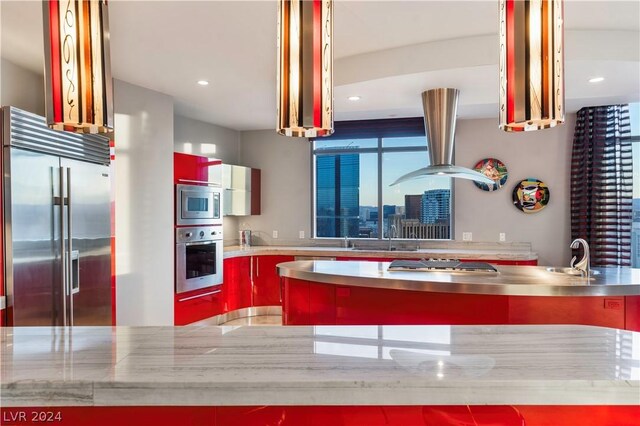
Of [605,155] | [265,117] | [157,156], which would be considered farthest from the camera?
[265,117]

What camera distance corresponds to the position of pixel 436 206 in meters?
5.26

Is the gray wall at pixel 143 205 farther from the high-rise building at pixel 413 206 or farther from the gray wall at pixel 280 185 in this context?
the high-rise building at pixel 413 206

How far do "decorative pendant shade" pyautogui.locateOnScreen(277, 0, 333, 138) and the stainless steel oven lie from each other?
363 cm

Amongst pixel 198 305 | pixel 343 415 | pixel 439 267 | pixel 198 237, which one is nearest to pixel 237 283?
pixel 198 305

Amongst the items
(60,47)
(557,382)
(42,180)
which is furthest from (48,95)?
(42,180)

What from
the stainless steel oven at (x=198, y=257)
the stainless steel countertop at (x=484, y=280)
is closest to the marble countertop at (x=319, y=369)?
the stainless steel countertop at (x=484, y=280)

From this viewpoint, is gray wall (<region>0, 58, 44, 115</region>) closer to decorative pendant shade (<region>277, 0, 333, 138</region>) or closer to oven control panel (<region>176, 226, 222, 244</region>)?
oven control panel (<region>176, 226, 222, 244</region>)

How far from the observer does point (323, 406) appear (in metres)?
0.96

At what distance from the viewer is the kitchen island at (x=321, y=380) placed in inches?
34.3

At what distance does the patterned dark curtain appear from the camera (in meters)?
4.42

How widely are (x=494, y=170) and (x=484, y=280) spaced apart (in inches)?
113

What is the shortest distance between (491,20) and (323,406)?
2.64 metres

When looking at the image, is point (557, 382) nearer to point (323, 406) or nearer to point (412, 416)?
point (412, 416)

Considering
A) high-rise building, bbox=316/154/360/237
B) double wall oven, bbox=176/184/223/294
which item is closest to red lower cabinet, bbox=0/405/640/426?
double wall oven, bbox=176/184/223/294
